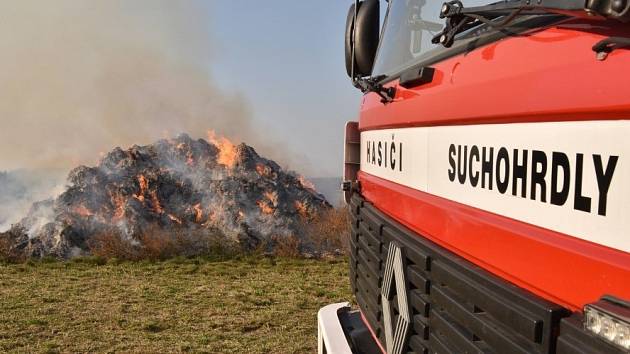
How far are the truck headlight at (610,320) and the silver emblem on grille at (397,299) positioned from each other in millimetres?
1057

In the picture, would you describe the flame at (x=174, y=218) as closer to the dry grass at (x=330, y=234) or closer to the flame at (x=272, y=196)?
the flame at (x=272, y=196)

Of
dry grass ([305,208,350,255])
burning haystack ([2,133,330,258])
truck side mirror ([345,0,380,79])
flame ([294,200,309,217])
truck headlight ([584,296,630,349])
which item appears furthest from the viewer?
flame ([294,200,309,217])

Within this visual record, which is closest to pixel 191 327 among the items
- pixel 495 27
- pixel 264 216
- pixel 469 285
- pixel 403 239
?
pixel 403 239

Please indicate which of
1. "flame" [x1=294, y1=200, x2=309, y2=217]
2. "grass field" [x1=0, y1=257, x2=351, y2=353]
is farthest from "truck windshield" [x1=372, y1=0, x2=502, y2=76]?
"flame" [x1=294, y1=200, x2=309, y2=217]

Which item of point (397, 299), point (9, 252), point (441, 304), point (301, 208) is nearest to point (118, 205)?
point (9, 252)

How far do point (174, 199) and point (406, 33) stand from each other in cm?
1202

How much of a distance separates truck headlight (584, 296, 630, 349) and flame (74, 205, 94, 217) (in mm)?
12952

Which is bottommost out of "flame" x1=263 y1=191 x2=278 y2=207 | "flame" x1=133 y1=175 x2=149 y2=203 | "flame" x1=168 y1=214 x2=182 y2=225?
"flame" x1=168 y1=214 x2=182 y2=225

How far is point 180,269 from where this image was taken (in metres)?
9.32

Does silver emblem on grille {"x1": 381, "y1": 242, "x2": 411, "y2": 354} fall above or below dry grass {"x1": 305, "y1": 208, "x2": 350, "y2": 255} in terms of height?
above

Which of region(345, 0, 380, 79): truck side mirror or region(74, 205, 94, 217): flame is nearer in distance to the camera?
region(345, 0, 380, 79): truck side mirror

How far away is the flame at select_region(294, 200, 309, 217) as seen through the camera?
13.1 m

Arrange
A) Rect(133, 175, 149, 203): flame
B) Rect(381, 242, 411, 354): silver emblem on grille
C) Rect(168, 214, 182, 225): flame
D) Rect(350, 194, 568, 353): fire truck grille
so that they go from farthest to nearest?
Rect(133, 175, 149, 203): flame → Rect(168, 214, 182, 225): flame → Rect(381, 242, 411, 354): silver emblem on grille → Rect(350, 194, 568, 353): fire truck grille

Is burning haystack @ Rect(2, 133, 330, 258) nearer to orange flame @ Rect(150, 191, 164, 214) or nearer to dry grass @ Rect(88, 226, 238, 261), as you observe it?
orange flame @ Rect(150, 191, 164, 214)
